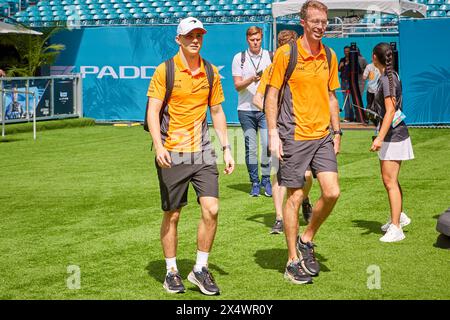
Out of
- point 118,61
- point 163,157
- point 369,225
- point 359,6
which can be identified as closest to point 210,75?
Answer: point 163,157

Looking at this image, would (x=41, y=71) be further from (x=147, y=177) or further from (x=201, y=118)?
(x=201, y=118)

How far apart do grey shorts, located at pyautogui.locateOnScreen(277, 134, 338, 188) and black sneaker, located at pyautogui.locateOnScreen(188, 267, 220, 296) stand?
0.94 meters

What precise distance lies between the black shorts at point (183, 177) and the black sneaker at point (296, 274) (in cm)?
83

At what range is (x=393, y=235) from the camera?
8.23 meters

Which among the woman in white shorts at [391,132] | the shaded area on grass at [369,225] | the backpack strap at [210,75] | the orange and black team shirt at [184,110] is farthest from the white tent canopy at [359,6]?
the orange and black team shirt at [184,110]

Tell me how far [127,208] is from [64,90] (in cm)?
1342

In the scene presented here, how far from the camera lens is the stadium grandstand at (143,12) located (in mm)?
25750

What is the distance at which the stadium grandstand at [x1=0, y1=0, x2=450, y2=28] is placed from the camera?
25.8 meters

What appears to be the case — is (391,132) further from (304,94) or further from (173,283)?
(173,283)

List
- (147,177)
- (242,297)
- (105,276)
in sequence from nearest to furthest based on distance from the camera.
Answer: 1. (242,297)
2. (105,276)
3. (147,177)

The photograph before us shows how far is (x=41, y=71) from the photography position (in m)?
25.0

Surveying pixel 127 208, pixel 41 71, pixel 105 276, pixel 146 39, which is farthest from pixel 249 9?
pixel 105 276

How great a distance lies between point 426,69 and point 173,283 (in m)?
15.4

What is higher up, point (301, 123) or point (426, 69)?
point (426, 69)
